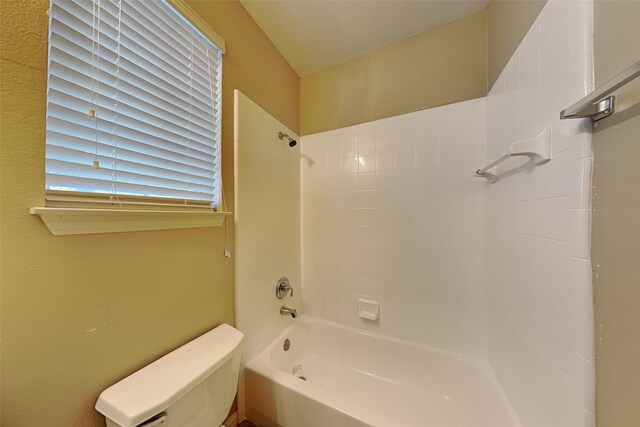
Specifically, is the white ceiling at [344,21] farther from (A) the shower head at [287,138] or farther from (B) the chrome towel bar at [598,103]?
(B) the chrome towel bar at [598,103]

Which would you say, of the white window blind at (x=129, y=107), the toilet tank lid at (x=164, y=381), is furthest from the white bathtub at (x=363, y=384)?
the white window blind at (x=129, y=107)

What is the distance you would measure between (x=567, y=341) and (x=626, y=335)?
0.17m

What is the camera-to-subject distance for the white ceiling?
1243 millimetres

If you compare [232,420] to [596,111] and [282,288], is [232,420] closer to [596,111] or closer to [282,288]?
[282,288]

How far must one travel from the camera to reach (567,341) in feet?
2.09

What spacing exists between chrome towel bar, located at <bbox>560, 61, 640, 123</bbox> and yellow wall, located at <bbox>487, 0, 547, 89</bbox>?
0.52 meters

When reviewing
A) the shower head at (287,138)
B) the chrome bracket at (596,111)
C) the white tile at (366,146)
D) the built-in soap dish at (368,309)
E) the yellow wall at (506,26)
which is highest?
the yellow wall at (506,26)

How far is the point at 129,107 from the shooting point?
724 mm

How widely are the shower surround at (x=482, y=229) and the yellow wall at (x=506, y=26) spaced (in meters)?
0.07

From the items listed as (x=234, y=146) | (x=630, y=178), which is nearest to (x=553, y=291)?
(x=630, y=178)

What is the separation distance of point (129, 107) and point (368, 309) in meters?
1.69

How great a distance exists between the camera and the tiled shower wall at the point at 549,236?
1.93ft

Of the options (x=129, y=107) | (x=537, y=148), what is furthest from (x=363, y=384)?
(x=129, y=107)

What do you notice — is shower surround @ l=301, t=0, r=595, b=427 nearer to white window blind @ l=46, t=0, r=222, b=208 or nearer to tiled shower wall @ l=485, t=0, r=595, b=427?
tiled shower wall @ l=485, t=0, r=595, b=427
